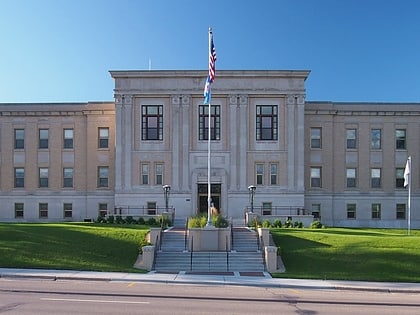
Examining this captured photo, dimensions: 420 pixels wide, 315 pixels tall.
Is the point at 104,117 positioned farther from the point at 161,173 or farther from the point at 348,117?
the point at 348,117

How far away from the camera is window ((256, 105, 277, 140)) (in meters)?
39.8

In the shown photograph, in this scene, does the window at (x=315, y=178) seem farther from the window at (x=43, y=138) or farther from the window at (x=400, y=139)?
the window at (x=43, y=138)

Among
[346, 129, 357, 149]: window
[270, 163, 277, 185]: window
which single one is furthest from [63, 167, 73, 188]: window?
[346, 129, 357, 149]: window

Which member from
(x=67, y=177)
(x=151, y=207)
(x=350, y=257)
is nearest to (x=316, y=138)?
(x=151, y=207)

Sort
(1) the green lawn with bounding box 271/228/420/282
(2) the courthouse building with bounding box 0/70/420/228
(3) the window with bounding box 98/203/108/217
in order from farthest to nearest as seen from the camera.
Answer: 1. (3) the window with bounding box 98/203/108/217
2. (2) the courthouse building with bounding box 0/70/420/228
3. (1) the green lawn with bounding box 271/228/420/282

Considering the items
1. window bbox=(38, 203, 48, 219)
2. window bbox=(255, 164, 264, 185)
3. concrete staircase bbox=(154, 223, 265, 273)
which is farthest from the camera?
window bbox=(38, 203, 48, 219)

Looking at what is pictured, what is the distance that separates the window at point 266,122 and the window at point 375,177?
36.1 ft

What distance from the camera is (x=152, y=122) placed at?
131ft

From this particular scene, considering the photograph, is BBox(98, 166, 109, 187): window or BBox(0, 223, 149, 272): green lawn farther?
BBox(98, 166, 109, 187): window

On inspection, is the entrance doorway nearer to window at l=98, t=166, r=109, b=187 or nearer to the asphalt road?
window at l=98, t=166, r=109, b=187

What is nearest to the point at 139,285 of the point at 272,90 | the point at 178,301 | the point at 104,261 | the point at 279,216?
the point at 178,301

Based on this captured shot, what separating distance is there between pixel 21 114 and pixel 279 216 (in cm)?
2712

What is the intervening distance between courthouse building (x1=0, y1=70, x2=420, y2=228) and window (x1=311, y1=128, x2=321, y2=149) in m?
0.10

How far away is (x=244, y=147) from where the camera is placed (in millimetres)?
39469
